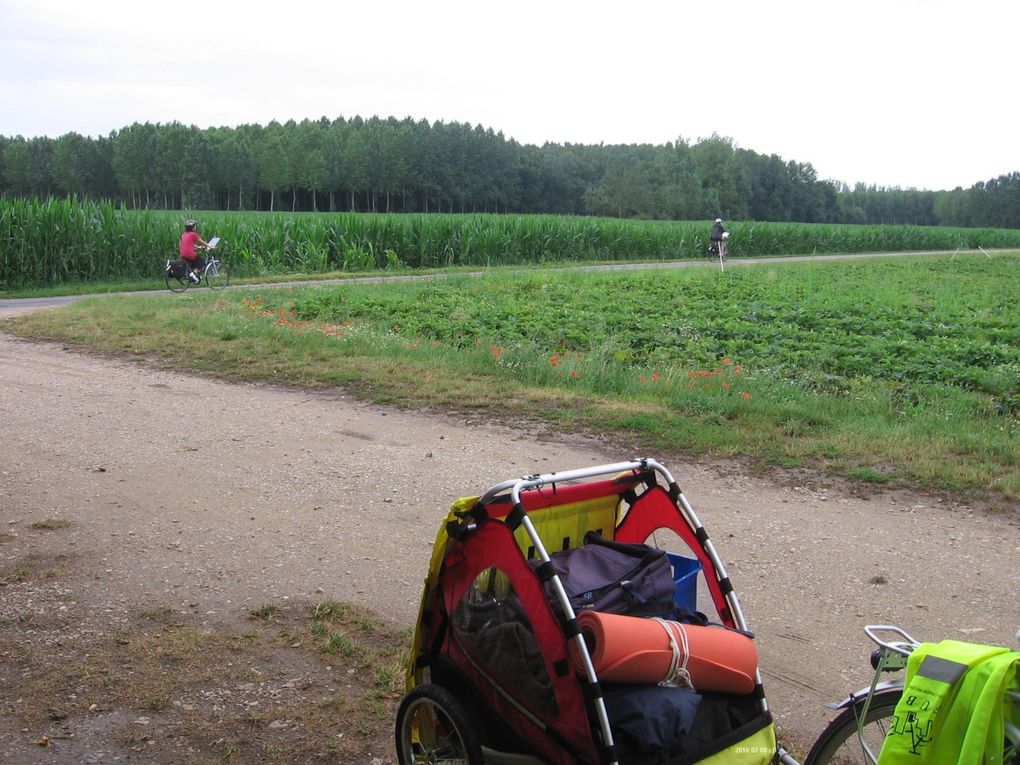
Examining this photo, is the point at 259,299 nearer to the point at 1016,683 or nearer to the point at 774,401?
the point at 774,401

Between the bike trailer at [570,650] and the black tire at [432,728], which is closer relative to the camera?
the bike trailer at [570,650]

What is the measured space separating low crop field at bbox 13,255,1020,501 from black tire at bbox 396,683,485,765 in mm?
4686

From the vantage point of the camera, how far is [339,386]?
10.1m

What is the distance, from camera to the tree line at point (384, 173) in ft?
288

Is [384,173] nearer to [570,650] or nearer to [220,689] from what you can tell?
[220,689]

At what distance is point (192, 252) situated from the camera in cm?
2125

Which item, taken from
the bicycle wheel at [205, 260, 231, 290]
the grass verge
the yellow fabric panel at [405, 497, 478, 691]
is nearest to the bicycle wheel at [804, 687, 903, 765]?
the yellow fabric panel at [405, 497, 478, 691]

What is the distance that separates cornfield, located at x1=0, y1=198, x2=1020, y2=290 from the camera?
2239 cm

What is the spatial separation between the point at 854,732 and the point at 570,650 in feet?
2.89

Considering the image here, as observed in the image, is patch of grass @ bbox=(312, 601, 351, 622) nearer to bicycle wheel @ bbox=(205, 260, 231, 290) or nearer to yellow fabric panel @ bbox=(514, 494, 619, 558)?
yellow fabric panel @ bbox=(514, 494, 619, 558)

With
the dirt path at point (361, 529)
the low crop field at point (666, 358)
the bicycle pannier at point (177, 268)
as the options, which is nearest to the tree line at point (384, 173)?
the bicycle pannier at point (177, 268)

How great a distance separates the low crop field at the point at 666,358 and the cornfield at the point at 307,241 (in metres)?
6.67

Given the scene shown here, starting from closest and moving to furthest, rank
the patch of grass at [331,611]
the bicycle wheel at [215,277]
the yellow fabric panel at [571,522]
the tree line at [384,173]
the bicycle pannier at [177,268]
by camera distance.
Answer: the yellow fabric panel at [571,522], the patch of grass at [331,611], the bicycle pannier at [177,268], the bicycle wheel at [215,277], the tree line at [384,173]

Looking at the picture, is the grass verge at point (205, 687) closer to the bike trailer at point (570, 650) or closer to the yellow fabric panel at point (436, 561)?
the yellow fabric panel at point (436, 561)
